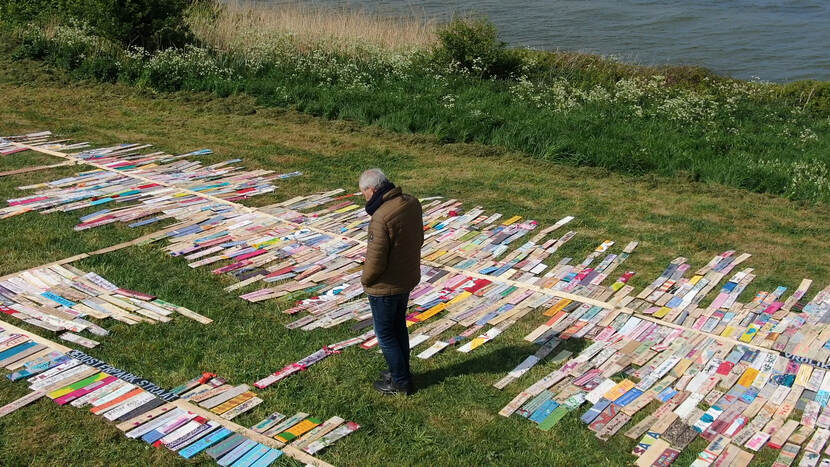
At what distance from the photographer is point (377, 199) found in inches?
214

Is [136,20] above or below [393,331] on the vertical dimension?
above

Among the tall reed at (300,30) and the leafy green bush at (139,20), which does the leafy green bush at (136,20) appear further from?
the tall reed at (300,30)

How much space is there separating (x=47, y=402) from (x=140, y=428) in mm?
773

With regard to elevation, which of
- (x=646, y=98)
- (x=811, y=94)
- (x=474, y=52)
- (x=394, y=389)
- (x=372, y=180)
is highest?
(x=372, y=180)

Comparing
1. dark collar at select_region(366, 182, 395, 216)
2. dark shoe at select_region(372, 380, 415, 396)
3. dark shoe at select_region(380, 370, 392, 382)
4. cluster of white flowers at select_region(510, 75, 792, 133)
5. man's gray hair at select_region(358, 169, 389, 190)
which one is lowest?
dark shoe at select_region(372, 380, 415, 396)

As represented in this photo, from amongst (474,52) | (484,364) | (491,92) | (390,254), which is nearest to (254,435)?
(390,254)

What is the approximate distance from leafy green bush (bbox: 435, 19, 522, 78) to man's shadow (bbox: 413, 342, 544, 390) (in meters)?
10.3

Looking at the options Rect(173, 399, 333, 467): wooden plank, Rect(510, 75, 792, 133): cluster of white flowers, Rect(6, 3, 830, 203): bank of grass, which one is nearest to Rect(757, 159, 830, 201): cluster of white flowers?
Rect(6, 3, 830, 203): bank of grass

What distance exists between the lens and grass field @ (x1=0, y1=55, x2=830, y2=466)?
523 centimetres

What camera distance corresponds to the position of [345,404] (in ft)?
18.6

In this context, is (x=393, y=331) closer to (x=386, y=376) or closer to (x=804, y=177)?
(x=386, y=376)

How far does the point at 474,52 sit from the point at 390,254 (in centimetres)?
1160

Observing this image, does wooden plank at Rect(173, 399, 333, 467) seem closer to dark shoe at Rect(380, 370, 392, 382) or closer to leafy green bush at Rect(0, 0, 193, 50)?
dark shoe at Rect(380, 370, 392, 382)

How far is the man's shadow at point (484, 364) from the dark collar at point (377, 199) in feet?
4.57
